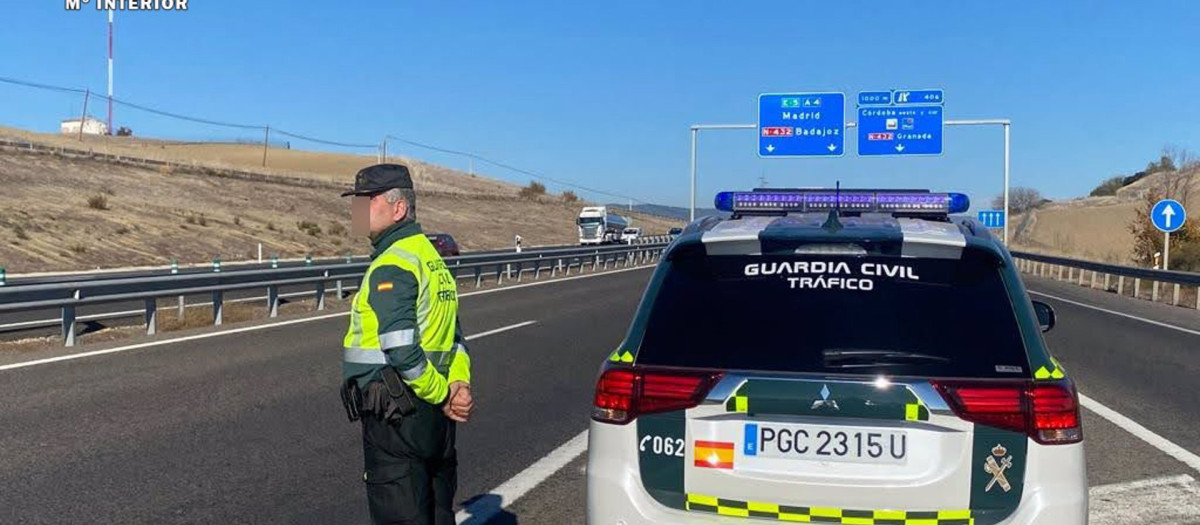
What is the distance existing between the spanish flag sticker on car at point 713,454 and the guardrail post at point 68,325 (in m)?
12.2

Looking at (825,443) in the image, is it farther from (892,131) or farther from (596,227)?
(596,227)

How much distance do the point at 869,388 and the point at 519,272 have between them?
A: 3016 centimetres

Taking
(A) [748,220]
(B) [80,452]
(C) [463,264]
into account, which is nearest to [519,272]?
(C) [463,264]

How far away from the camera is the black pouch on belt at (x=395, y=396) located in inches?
152

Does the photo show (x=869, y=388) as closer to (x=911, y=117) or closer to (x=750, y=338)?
(x=750, y=338)

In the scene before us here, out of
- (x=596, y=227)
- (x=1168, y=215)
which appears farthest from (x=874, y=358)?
(x=596, y=227)

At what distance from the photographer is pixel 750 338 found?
3.80 metres

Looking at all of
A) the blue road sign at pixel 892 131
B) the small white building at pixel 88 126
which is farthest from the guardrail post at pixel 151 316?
the small white building at pixel 88 126

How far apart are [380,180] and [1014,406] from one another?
2.37 m

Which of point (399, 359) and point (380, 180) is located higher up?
point (380, 180)

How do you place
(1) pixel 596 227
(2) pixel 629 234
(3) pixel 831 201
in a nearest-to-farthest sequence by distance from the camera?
(3) pixel 831 201 → (1) pixel 596 227 → (2) pixel 629 234

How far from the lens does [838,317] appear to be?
150 inches

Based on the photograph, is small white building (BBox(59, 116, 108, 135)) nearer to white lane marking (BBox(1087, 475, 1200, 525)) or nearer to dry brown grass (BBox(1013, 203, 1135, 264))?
dry brown grass (BBox(1013, 203, 1135, 264))

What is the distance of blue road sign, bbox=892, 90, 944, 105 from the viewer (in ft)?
111
